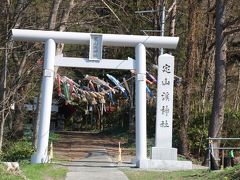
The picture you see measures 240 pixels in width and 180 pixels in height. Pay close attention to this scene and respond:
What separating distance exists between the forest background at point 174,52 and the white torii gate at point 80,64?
3.75 meters

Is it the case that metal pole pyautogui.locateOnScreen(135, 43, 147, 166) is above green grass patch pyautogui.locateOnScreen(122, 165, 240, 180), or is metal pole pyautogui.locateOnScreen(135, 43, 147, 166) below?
above

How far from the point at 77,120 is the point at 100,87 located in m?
35.2

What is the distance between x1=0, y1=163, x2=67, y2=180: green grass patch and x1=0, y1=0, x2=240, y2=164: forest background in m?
6.83

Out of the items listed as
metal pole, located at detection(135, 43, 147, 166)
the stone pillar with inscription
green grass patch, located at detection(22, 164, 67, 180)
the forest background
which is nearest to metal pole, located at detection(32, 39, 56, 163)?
green grass patch, located at detection(22, 164, 67, 180)

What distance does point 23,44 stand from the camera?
85.3 ft

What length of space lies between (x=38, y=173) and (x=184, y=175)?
3.94m

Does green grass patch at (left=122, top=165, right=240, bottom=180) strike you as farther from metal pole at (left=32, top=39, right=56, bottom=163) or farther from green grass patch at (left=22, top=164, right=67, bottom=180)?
metal pole at (left=32, top=39, right=56, bottom=163)

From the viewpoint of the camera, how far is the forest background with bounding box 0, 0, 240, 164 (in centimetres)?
2208

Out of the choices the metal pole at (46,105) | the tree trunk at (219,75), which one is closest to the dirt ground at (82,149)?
the tree trunk at (219,75)

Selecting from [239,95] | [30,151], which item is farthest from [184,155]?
[239,95]

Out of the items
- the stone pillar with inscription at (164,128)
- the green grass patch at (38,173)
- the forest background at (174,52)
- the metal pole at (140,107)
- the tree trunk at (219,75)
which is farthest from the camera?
the forest background at (174,52)

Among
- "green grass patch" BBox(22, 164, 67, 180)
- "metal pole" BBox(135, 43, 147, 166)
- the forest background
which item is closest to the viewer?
"green grass patch" BBox(22, 164, 67, 180)

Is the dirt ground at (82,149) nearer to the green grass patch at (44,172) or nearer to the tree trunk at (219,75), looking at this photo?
the tree trunk at (219,75)

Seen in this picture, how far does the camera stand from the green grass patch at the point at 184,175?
12361 millimetres
